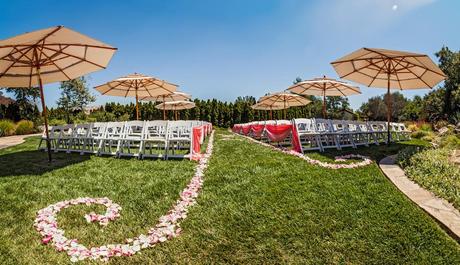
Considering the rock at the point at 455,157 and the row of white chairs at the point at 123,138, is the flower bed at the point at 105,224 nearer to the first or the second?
the row of white chairs at the point at 123,138

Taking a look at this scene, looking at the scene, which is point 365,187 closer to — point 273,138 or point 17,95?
point 273,138

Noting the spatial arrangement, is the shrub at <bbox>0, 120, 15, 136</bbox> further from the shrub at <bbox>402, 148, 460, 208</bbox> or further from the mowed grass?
the shrub at <bbox>402, 148, 460, 208</bbox>

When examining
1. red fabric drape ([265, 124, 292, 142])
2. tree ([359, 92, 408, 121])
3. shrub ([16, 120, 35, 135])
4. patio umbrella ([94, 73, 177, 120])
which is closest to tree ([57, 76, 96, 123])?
shrub ([16, 120, 35, 135])

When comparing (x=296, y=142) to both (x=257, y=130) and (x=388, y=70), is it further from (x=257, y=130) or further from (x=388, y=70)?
(x=257, y=130)

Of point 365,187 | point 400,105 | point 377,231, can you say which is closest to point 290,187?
point 365,187

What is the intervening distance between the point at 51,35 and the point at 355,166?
6947 millimetres

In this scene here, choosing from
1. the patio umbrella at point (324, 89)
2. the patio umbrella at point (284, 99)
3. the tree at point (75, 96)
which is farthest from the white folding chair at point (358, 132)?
the tree at point (75, 96)

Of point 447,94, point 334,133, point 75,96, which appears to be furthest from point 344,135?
point 75,96

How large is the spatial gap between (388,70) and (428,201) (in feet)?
20.4

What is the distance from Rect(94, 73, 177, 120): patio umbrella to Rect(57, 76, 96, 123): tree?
21978mm

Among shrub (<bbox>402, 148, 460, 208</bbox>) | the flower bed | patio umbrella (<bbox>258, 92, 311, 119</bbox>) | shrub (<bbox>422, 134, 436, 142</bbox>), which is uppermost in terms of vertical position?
patio umbrella (<bbox>258, 92, 311, 119</bbox>)

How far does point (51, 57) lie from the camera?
24.7 feet

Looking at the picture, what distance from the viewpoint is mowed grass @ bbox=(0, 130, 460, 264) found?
3.22 meters

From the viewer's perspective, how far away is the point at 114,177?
19.0ft
